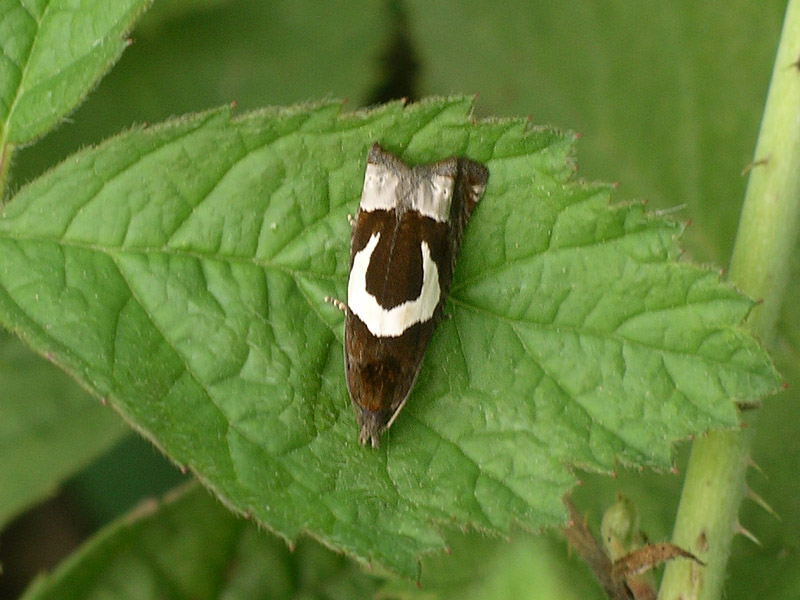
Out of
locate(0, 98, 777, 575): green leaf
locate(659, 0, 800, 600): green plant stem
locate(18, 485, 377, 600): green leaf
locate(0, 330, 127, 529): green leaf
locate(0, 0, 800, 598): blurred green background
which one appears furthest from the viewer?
locate(0, 0, 800, 598): blurred green background

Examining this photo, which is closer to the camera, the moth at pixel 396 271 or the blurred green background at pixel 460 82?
the moth at pixel 396 271

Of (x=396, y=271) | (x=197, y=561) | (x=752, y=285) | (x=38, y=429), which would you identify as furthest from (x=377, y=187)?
(x=38, y=429)

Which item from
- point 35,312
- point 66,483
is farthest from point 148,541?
point 35,312

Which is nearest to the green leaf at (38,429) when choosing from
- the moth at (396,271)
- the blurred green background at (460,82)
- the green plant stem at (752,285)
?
the blurred green background at (460,82)

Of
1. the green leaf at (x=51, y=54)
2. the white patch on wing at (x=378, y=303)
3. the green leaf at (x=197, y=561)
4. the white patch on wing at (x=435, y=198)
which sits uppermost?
the green leaf at (x=51, y=54)

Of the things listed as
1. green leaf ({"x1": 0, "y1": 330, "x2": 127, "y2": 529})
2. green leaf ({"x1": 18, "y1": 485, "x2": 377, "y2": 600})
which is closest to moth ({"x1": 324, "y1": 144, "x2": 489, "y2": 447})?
green leaf ({"x1": 18, "y1": 485, "x2": 377, "y2": 600})

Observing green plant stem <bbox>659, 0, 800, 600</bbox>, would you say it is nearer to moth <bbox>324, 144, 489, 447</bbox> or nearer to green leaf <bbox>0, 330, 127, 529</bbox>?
moth <bbox>324, 144, 489, 447</bbox>

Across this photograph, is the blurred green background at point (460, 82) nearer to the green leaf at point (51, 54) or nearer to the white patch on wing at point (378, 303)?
the green leaf at point (51, 54)
